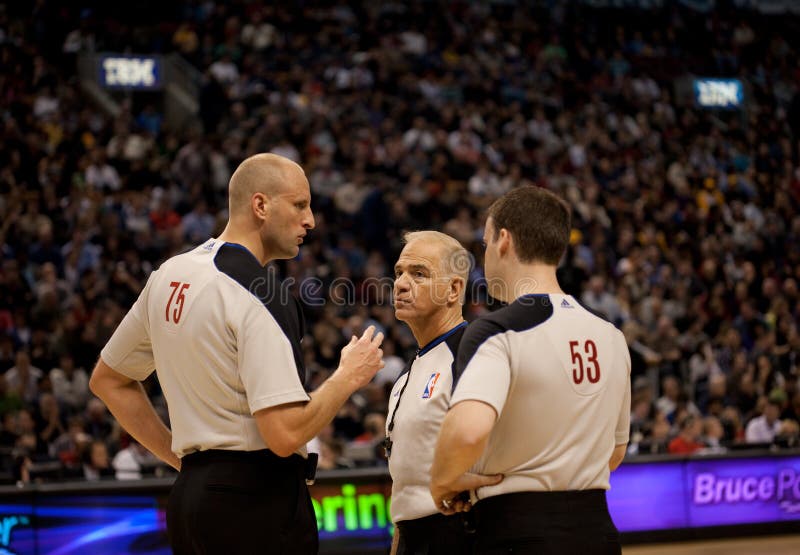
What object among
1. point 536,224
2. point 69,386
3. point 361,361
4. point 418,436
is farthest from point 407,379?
point 69,386

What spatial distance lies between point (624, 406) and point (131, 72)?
53.8ft

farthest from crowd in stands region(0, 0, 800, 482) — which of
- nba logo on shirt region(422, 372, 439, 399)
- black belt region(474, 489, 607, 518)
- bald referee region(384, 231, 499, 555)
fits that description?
black belt region(474, 489, 607, 518)

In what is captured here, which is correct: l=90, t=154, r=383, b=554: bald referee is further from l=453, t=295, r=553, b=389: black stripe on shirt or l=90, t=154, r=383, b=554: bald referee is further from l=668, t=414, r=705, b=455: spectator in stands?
l=668, t=414, r=705, b=455: spectator in stands

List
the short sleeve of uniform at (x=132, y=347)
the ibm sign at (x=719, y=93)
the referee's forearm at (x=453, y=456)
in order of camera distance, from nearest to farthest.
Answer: the referee's forearm at (x=453, y=456) → the short sleeve of uniform at (x=132, y=347) → the ibm sign at (x=719, y=93)

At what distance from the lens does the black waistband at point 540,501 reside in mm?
3123

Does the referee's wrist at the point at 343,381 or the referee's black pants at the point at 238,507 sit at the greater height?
the referee's wrist at the point at 343,381

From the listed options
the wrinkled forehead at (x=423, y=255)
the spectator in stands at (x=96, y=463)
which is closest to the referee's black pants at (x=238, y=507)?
the wrinkled forehead at (x=423, y=255)

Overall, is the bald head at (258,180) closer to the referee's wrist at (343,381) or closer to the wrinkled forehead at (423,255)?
the referee's wrist at (343,381)

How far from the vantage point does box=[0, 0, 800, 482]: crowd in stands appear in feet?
39.1

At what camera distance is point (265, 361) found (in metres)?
3.19

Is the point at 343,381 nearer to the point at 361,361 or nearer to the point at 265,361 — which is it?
the point at 361,361

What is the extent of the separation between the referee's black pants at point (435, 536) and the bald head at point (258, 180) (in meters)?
1.33

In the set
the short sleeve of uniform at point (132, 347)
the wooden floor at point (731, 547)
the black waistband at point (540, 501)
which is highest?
the short sleeve of uniform at point (132, 347)

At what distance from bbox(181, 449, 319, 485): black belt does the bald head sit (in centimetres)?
84
